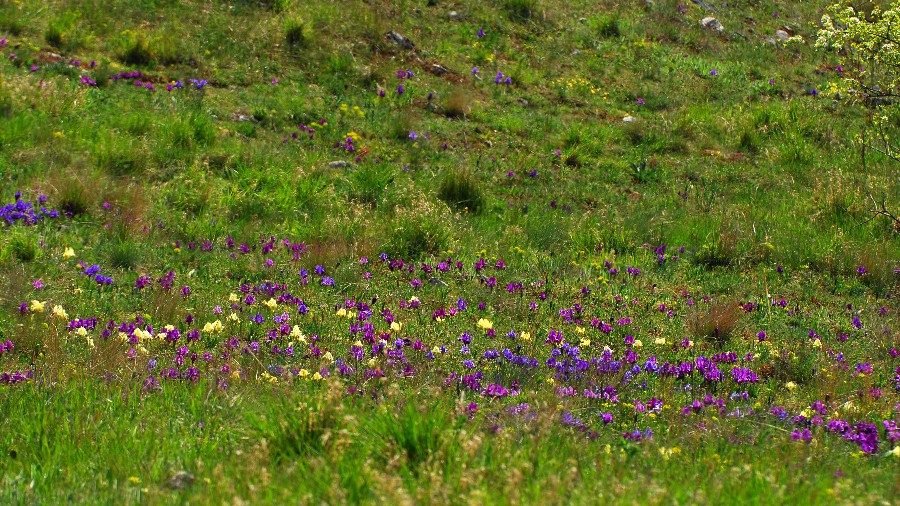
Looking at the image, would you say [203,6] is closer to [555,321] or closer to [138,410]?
[555,321]

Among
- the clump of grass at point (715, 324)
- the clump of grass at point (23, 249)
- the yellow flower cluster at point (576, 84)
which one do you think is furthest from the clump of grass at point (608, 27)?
the clump of grass at point (23, 249)

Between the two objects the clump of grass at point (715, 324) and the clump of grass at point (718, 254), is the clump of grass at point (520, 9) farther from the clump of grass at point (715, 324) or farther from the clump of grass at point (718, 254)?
the clump of grass at point (715, 324)

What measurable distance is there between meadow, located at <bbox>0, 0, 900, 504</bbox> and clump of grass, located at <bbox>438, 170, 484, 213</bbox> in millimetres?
50

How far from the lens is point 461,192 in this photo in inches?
353

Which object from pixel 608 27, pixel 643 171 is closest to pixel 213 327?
pixel 643 171

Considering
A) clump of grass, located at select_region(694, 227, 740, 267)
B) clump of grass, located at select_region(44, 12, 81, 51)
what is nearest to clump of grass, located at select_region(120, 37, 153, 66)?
clump of grass, located at select_region(44, 12, 81, 51)

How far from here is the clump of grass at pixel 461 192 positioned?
29.3ft

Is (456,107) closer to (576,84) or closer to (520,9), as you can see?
(576,84)

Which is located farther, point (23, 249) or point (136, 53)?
point (136, 53)

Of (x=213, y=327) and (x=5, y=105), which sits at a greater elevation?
(x=213, y=327)

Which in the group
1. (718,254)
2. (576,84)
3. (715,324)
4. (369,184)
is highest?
(715,324)

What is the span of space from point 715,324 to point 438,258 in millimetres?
2539

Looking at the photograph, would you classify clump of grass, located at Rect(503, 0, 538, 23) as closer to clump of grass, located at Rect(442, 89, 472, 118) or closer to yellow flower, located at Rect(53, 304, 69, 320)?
clump of grass, located at Rect(442, 89, 472, 118)

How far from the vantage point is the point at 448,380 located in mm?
4664
